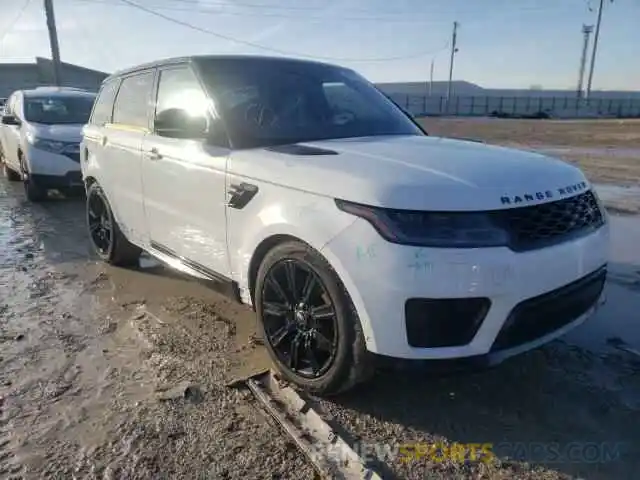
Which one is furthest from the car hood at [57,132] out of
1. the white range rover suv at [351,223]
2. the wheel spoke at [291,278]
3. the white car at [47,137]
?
the wheel spoke at [291,278]

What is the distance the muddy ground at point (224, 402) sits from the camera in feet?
7.62

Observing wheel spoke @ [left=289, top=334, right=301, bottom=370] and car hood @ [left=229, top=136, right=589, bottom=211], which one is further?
wheel spoke @ [left=289, top=334, right=301, bottom=370]

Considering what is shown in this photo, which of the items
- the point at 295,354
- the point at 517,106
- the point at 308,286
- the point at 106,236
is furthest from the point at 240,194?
the point at 517,106

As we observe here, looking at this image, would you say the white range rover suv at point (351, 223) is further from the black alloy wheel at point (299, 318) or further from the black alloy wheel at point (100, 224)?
the black alloy wheel at point (100, 224)

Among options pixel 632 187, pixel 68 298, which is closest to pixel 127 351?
pixel 68 298

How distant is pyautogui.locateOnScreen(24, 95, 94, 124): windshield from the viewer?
8602mm

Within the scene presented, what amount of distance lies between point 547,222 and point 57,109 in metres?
8.63

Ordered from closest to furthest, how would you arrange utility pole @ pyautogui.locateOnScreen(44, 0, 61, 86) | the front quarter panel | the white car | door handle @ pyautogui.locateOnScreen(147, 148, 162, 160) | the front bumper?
the front bumper < the front quarter panel < door handle @ pyautogui.locateOnScreen(147, 148, 162, 160) < the white car < utility pole @ pyautogui.locateOnScreen(44, 0, 61, 86)

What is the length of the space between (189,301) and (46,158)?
4976mm

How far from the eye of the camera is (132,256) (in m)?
4.95

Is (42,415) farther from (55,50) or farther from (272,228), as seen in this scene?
(55,50)

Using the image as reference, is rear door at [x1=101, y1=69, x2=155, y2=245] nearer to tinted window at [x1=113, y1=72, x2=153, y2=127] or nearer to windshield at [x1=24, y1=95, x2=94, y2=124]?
tinted window at [x1=113, y1=72, x2=153, y2=127]

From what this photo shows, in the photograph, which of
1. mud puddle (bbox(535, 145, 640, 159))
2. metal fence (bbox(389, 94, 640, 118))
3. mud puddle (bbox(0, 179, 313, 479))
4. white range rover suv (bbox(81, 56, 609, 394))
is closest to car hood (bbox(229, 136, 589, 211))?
white range rover suv (bbox(81, 56, 609, 394))

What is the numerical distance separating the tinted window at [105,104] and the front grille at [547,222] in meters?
3.80
